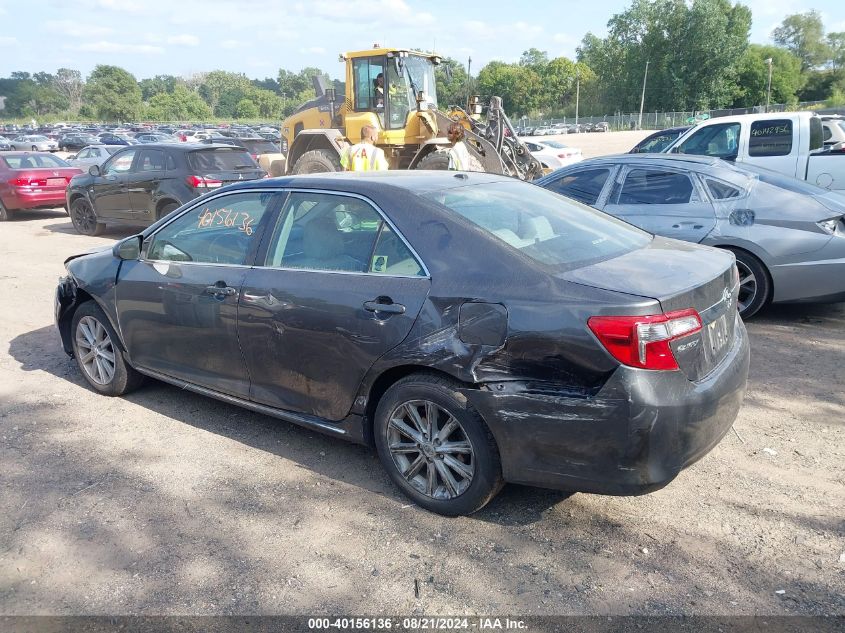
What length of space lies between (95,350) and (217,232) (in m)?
1.54

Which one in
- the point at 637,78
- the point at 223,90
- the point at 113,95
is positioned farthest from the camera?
the point at 223,90

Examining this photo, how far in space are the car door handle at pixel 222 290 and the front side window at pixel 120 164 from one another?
922 cm

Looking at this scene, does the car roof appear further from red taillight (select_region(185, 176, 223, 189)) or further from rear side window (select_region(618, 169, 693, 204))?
red taillight (select_region(185, 176, 223, 189))

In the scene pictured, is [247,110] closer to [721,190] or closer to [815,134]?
[815,134]

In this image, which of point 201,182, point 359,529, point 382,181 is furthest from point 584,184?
point 201,182

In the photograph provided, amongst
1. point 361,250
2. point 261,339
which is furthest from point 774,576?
point 261,339

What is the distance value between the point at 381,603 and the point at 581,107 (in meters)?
111

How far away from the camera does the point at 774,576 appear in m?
3.03

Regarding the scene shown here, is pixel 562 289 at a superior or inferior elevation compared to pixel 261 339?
superior

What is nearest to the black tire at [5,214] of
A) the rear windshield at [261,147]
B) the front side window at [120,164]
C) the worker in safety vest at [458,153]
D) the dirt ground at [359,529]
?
the front side window at [120,164]

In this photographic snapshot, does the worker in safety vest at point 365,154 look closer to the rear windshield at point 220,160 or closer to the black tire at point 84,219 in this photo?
the rear windshield at point 220,160

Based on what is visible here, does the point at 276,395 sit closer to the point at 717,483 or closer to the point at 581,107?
the point at 717,483

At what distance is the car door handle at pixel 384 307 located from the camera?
11.4ft

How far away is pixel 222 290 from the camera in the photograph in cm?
424
